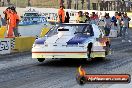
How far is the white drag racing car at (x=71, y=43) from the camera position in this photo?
40.3 ft

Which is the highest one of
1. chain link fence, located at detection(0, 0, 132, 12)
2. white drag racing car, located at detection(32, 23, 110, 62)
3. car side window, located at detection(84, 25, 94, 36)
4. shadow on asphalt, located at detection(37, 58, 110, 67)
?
car side window, located at detection(84, 25, 94, 36)

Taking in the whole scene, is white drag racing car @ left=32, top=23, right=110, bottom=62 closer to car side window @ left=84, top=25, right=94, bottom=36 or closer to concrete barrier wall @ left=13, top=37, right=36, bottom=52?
car side window @ left=84, top=25, right=94, bottom=36

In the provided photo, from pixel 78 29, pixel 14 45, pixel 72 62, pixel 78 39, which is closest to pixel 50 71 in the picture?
pixel 78 39

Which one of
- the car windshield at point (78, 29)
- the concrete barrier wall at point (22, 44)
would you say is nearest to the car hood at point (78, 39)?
the car windshield at point (78, 29)

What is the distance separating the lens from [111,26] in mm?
30734

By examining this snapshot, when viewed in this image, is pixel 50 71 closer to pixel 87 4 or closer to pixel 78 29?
pixel 78 29

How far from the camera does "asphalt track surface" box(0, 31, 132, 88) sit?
28.9 ft

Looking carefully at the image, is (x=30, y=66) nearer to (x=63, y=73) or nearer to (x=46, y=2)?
(x=63, y=73)

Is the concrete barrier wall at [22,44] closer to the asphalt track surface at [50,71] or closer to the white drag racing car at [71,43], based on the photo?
the asphalt track surface at [50,71]

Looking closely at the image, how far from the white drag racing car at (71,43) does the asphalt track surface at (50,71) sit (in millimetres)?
349

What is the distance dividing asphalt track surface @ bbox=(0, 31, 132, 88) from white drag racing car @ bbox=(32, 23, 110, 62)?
349 millimetres

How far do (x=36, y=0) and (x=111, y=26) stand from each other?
172 ft

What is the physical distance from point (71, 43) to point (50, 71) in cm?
Result: 143

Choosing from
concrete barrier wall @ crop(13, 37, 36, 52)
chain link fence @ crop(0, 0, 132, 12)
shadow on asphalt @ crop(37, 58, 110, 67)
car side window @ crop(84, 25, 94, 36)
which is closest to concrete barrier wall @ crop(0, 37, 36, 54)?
concrete barrier wall @ crop(13, 37, 36, 52)
